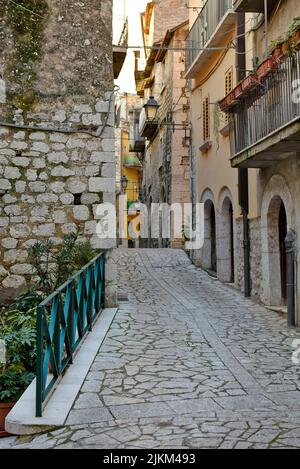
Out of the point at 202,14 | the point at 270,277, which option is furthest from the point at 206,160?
the point at 270,277

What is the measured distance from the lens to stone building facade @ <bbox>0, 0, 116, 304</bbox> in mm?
8938

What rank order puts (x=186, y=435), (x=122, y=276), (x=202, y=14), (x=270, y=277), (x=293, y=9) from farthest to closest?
(x=202, y=14), (x=122, y=276), (x=270, y=277), (x=293, y=9), (x=186, y=435)

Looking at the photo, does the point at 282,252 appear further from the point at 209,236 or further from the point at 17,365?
the point at 17,365

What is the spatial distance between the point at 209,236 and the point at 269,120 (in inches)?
272

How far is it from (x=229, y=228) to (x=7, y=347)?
327 inches

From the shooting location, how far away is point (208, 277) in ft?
44.9

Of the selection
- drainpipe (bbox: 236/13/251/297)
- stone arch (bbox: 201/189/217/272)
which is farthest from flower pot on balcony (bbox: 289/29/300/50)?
stone arch (bbox: 201/189/217/272)

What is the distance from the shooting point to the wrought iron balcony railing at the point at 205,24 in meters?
12.6

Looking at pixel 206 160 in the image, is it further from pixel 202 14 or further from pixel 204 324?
pixel 204 324

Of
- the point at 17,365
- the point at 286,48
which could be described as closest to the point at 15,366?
the point at 17,365

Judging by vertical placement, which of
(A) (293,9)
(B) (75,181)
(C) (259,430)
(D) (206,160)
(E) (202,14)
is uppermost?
(E) (202,14)

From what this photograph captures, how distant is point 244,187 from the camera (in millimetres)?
11188

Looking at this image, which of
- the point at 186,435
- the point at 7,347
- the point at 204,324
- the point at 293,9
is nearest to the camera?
the point at 186,435

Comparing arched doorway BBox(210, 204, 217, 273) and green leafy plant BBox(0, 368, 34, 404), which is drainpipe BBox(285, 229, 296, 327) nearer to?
green leafy plant BBox(0, 368, 34, 404)
